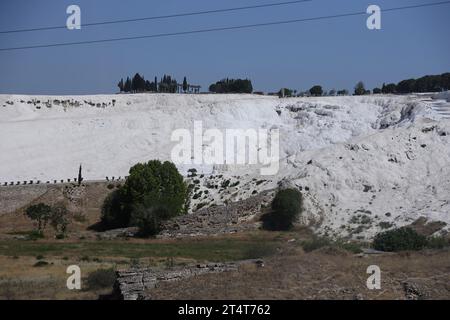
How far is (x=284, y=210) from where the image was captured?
1820 inches

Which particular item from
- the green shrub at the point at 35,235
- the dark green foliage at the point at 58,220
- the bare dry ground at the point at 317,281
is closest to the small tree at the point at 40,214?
the dark green foliage at the point at 58,220

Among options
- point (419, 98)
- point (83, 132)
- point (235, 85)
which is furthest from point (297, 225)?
point (235, 85)

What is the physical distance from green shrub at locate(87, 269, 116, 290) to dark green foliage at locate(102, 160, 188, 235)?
20923 millimetres

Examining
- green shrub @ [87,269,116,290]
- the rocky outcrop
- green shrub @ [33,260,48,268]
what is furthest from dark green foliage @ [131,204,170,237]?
green shrub @ [87,269,116,290]

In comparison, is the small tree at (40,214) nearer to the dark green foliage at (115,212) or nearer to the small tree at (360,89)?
the dark green foliage at (115,212)

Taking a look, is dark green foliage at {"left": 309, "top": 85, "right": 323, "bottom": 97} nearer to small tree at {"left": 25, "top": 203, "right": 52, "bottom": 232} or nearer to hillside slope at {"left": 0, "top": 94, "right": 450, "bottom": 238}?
hillside slope at {"left": 0, "top": 94, "right": 450, "bottom": 238}

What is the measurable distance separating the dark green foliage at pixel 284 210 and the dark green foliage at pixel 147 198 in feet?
22.3

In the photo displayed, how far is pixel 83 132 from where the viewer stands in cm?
8081

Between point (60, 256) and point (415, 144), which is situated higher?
point (415, 144)

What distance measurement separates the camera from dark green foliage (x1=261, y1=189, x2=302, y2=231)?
4606 centimetres

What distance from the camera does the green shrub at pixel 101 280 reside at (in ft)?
84.1
